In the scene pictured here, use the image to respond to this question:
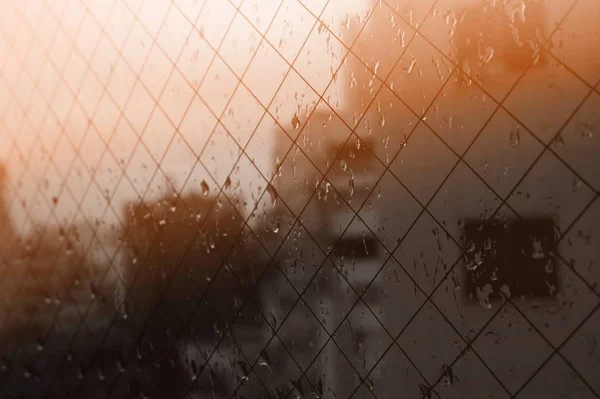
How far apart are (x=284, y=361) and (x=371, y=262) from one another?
306 millimetres

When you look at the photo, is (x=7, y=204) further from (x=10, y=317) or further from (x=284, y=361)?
(x=284, y=361)

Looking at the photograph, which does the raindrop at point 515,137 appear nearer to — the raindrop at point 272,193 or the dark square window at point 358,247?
the dark square window at point 358,247

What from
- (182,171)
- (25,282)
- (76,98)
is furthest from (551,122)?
(25,282)

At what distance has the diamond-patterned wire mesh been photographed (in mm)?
876

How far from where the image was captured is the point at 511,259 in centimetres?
90

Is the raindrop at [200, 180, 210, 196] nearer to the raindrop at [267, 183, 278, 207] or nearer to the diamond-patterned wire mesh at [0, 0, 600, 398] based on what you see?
the diamond-patterned wire mesh at [0, 0, 600, 398]

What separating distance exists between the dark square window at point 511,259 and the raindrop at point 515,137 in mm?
119

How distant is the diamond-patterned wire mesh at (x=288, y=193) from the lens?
2.87 ft

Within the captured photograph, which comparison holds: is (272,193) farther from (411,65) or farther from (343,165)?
(411,65)

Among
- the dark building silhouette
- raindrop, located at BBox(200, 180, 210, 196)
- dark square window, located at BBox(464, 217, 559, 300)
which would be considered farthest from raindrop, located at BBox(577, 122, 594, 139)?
raindrop, located at BBox(200, 180, 210, 196)

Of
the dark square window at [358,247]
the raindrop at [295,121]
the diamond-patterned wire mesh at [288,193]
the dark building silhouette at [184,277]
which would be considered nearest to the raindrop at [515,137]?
the diamond-patterned wire mesh at [288,193]

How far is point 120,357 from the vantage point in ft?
5.14

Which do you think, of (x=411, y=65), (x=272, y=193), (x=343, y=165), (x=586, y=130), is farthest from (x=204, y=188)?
(x=586, y=130)

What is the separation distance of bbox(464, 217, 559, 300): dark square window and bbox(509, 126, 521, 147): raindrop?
0.12m
